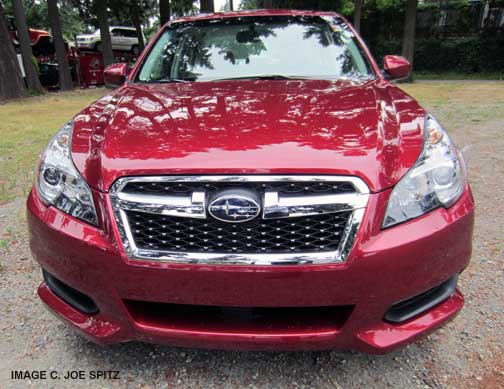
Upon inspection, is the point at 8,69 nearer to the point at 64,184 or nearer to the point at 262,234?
the point at 64,184

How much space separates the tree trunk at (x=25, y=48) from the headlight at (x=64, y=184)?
13.9 m

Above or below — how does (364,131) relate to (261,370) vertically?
above

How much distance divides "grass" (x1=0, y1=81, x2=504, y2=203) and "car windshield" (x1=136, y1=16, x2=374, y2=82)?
1883mm

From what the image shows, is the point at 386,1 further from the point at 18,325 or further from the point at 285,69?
the point at 18,325

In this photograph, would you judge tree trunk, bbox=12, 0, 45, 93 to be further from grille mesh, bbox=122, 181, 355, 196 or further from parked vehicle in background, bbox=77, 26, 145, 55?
grille mesh, bbox=122, 181, 355, 196

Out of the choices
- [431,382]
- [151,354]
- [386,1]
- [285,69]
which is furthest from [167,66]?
[386,1]

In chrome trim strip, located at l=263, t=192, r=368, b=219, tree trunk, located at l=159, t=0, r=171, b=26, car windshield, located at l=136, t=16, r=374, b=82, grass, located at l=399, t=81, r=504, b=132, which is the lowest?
grass, located at l=399, t=81, r=504, b=132

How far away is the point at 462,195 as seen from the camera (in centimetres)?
170

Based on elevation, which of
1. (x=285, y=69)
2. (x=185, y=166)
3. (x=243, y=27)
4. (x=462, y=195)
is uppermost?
(x=243, y=27)

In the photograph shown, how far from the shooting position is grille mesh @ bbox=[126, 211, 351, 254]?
1.50 m

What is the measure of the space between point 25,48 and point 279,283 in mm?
15086

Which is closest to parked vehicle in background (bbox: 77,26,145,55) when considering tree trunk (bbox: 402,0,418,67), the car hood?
tree trunk (bbox: 402,0,418,67)

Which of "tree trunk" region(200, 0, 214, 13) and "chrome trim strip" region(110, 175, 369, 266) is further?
"tree trunk" region(200, 0, 214, 13)

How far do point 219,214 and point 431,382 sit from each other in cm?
117
